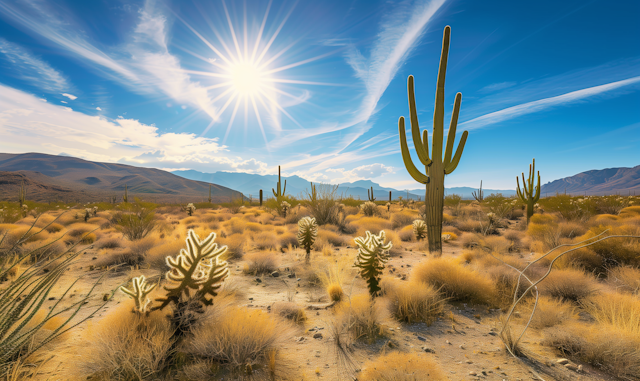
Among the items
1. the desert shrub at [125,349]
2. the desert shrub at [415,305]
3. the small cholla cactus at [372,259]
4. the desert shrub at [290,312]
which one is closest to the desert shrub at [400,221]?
the desert shrub at [415,305]

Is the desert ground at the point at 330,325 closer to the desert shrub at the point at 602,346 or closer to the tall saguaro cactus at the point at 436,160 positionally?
the desert shrub at the point at 602,346

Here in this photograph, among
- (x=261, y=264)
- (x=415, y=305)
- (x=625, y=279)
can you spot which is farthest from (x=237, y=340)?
(x=625, y=279)

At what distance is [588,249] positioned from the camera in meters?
5.63

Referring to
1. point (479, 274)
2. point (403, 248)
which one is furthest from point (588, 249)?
point (403, 248)

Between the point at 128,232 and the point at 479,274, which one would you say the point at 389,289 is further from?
the point at 128,232

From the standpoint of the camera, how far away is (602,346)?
2547mm

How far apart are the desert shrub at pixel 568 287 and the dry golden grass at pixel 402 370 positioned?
3319 mm

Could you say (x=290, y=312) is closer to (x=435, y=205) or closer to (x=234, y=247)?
(x=234, y=247)

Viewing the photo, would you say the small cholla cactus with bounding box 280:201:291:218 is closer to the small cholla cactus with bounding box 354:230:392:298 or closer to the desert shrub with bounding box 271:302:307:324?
the desert shrub with bounding box 271:302:307:324

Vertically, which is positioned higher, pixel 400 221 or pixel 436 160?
pixel 436 160

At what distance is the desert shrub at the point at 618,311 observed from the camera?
2.71m

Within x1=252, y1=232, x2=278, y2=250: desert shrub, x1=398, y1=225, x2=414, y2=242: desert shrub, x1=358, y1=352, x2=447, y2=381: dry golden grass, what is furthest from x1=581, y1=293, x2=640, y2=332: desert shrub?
x1=252, y1=232, x2=278, y2=250: desert shrub

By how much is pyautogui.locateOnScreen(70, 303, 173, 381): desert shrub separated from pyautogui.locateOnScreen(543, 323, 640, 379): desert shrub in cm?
408

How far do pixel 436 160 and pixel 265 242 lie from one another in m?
5.56
